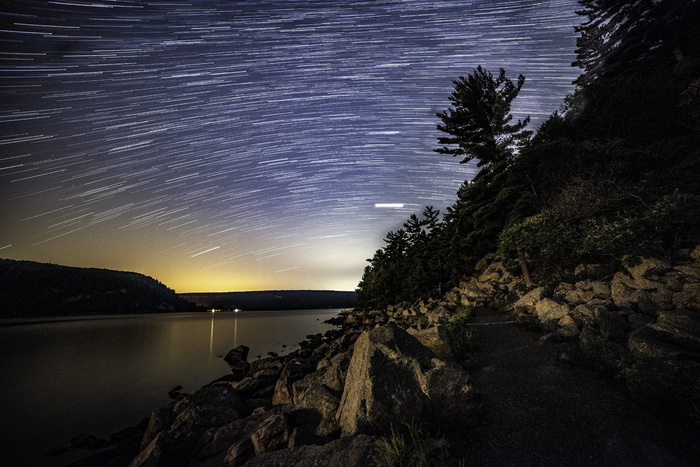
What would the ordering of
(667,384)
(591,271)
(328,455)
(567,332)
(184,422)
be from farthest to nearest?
(591,271) → (567,332) → (184,422) → (667,384) → (328,455)

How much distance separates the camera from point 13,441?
1132cm

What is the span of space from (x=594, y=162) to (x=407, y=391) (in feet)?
74.8

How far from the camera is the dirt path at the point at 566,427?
4.27 metres

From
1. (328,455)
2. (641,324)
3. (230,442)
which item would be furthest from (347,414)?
(641,324)

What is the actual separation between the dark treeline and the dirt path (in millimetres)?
9197

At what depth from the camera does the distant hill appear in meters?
135

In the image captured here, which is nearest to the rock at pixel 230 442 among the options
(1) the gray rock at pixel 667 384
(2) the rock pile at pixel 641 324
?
(1) the gray rock at pixel 667 384

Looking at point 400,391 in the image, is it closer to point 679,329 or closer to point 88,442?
point 679,329

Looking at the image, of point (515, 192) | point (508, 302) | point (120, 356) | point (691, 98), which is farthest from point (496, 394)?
point (120, 356)

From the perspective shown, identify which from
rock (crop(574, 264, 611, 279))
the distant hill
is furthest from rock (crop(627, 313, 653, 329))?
the distant hill

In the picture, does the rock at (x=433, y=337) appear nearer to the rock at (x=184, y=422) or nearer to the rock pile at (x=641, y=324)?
the rock pile at (x=641, y=324)

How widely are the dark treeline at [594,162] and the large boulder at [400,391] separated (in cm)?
1183

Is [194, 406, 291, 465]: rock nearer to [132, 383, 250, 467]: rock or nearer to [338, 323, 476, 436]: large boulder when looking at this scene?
[132, 383, 250, 467]: rock

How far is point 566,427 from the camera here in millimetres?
5023
